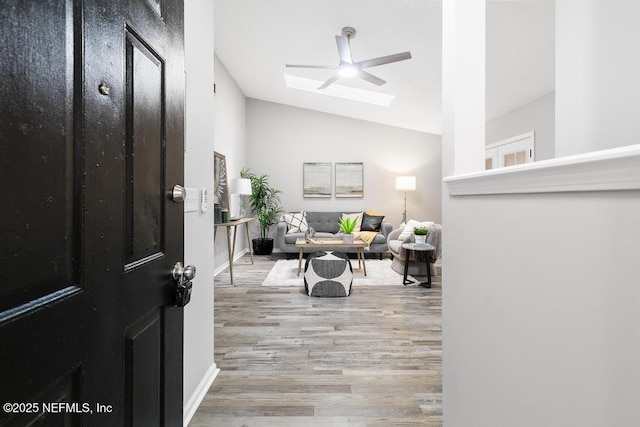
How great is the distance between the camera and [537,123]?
4066mm

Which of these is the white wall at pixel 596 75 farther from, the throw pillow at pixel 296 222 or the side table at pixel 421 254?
the throw pillow at pixel 296 222

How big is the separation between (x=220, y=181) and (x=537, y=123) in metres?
4.57

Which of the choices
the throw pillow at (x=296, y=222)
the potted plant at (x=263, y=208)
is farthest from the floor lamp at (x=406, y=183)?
the potted plant at (x=263, y=208)

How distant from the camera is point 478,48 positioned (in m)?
1.14

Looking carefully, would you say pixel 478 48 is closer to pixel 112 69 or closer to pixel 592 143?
pixel 592 143

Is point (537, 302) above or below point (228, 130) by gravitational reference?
below

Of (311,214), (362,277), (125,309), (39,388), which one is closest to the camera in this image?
(39,388)

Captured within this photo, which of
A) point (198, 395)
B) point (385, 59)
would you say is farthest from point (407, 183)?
point (198, 395)

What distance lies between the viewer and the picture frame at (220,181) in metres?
4.34

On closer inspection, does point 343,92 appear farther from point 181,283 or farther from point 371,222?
point 181,283

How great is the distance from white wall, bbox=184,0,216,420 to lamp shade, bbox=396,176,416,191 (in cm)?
493

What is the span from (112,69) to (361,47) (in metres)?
3.75

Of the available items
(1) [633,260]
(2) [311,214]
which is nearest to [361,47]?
(2) [311,214]

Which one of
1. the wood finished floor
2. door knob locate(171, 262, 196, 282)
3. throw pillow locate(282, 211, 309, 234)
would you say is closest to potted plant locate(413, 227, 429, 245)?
the wood finished floor
